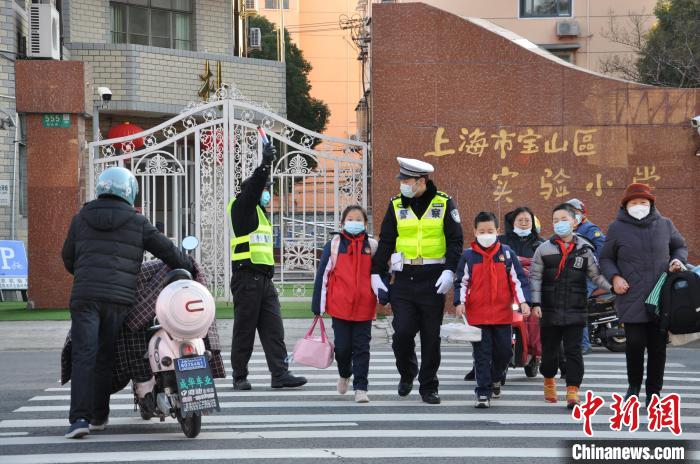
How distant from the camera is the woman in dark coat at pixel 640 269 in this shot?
10.1m

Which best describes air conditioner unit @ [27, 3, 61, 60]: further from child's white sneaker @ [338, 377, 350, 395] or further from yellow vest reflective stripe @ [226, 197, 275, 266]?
child's white sneaker @ [338, 377, 350, 395]

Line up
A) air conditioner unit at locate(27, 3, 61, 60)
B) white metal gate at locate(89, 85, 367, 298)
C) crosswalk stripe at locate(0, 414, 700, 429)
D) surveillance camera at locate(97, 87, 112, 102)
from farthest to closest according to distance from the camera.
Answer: surveillance camera at locate(97, 87, 112, 102) < air conditioner unit at locate(27, 3, 61, 60) < white metal gate at locate(89, 85, 367, 298) < crosswalk stripe at locate(0, 414, 700, 429)

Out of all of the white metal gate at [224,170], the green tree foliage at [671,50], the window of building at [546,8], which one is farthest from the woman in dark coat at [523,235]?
the window of building at [546,8]

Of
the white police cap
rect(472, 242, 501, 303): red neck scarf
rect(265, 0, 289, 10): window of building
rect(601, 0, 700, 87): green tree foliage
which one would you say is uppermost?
rect(265, 0, 289, 10): window of building

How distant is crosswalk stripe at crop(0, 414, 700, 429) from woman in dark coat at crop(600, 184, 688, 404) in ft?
1.76

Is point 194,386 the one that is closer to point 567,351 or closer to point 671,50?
point 567,351

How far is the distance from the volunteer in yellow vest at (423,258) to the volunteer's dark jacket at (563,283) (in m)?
0.68

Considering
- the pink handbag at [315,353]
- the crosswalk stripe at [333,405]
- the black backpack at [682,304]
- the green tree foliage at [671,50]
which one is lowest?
the crosswalk stripe at [333,405]

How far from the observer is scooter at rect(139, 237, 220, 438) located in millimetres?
8664

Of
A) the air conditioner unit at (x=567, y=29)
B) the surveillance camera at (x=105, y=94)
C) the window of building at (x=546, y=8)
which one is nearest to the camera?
the surveillance camera at (x=105, y=94)

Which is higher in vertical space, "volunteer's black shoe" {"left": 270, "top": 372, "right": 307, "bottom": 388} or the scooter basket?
the scooter basket

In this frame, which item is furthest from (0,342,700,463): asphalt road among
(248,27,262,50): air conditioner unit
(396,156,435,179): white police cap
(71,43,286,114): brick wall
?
(248,27,262,50): air conditioner unit

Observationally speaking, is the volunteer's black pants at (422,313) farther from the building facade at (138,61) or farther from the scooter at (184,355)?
the building facade at (138,61)

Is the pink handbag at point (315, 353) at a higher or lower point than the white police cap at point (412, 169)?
lower
